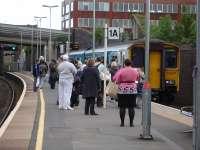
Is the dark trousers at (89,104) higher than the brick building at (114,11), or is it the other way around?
the brick building at (114,11)

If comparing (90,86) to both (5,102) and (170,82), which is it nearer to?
(170,82)

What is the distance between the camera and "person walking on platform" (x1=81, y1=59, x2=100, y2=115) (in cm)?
2129

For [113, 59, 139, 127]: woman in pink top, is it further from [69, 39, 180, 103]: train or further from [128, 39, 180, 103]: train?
[128, 39, 180, 103]: train

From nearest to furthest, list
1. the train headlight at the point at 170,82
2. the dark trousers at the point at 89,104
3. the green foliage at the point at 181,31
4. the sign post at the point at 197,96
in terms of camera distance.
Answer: the sign post at the point at 197,96 → the dark trousers at the point at 89,104 → the train headlight at the point at 170,82 → the green foliage at the point at 181,31

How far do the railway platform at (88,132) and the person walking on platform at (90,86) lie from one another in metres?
0.41

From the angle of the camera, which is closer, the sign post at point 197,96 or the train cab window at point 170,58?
the sign post at point 197,96

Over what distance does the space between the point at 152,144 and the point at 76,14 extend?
12219 centimetres

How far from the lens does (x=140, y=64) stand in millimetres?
33188

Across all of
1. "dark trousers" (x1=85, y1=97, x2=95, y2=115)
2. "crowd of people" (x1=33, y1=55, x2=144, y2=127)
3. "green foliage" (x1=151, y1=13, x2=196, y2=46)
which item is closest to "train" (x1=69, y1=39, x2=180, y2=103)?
"crowd of people" (x1=33, y1=55, x2=144, y2=127)

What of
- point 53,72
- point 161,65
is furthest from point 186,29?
point 161,65

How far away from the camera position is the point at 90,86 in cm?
2152

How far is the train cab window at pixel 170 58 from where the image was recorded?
35094 mm

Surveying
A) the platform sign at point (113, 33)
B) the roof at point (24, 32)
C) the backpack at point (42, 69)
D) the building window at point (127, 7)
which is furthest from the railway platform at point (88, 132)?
the building window at point (127, 7)

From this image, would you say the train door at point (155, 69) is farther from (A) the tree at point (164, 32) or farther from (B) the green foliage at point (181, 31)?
(A) the tree at point (164, 32)
